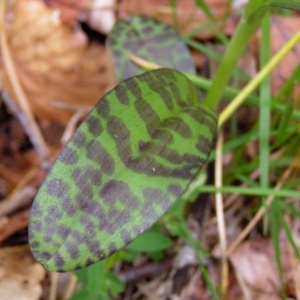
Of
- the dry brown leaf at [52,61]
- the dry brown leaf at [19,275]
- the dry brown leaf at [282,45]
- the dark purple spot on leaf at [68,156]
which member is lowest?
the dry brown leaf at [19,275]

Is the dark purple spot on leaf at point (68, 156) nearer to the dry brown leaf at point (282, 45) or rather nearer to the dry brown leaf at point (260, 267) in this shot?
the dry brown leaf at point (260, 267)

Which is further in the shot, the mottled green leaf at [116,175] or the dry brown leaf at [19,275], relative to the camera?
the dry brown leaf at [19,275]

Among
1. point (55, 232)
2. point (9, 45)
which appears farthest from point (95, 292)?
point (9, 45)

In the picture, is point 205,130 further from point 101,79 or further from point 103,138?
point 101,79

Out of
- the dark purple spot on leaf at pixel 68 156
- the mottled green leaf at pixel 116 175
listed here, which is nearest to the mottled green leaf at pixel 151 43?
the mottled green leaf at pixel 116 175

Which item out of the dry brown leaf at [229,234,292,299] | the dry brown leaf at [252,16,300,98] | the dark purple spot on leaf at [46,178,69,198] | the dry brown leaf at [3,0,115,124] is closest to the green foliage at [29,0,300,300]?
the dark purple spot on leaf at [46,178,69,198]

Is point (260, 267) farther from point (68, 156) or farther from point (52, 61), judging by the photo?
point (52, 61)
